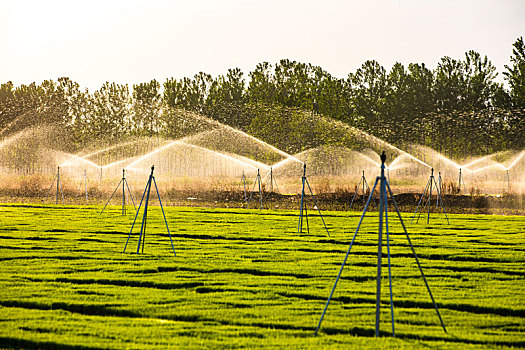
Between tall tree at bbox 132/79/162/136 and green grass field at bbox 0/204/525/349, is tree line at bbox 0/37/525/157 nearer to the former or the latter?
tall tree at bbox 132/79/162/136

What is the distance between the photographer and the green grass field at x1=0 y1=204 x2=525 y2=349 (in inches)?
305

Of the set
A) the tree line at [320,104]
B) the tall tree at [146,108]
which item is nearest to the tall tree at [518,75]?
the tree line at [320,104]

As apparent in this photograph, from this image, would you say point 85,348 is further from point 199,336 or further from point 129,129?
point 129,129

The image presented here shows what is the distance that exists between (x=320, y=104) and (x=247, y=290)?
1840 inches

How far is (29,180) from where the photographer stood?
1606 inches

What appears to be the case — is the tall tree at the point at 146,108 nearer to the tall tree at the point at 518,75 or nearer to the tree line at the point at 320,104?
the tree line at the point at 320,104

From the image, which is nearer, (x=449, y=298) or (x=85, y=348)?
(x=85, y=348)

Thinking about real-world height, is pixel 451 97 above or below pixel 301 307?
above

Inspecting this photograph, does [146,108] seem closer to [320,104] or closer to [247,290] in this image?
[320,104]

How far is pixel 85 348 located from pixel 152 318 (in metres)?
1.44

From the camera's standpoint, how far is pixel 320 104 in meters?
56.1

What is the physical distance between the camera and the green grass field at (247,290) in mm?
7738

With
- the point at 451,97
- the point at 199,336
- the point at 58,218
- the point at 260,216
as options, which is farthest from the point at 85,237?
the point at 451,97

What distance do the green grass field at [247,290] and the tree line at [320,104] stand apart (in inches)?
1419
